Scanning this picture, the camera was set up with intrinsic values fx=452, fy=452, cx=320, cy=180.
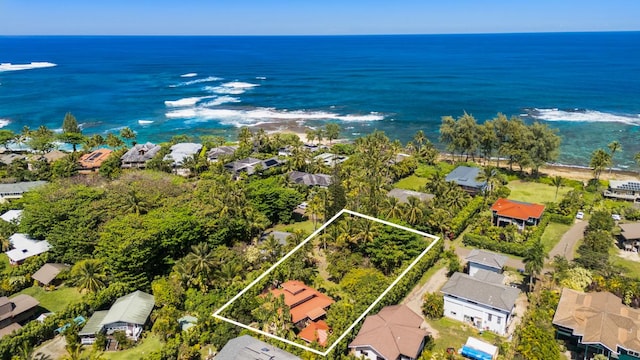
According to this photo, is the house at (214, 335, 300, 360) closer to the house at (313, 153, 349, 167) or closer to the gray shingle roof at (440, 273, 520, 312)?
the gray shingle roof at (440, 273, 520, 312)

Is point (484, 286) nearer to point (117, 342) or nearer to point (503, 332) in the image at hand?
point (503, 332)

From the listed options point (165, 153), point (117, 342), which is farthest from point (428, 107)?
point (117, 342)

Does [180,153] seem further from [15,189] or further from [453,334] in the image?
[453,334]

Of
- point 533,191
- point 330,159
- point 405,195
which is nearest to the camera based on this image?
point 405,195

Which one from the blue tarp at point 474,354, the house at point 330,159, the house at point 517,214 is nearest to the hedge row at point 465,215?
the house at point 517,214

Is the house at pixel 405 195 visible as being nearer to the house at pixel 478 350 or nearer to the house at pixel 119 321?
the house at pixel 478 350

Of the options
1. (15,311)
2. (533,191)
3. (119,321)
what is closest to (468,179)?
(533,191)
